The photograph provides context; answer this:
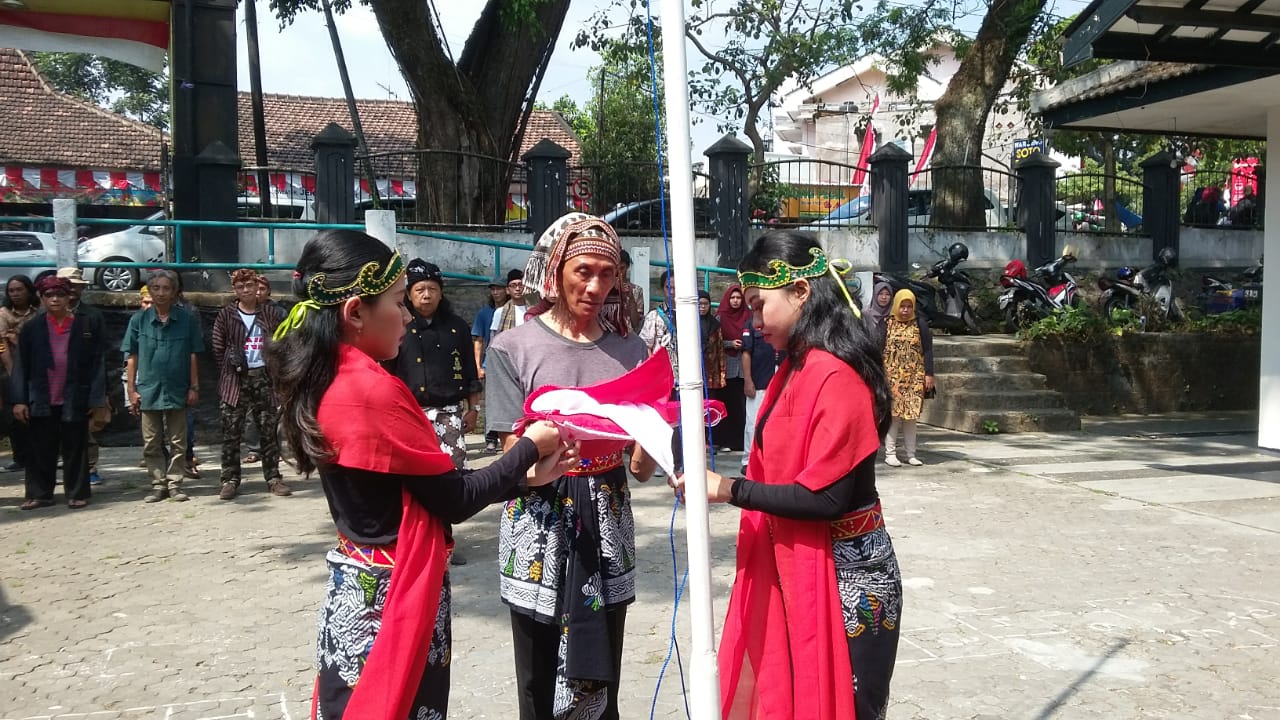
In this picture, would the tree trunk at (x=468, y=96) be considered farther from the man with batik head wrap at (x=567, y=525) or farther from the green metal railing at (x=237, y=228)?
the man with batik head wrap at (x=567, y=525)

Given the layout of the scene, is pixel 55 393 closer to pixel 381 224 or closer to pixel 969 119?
pixel 381 224

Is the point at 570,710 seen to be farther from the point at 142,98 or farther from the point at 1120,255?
the point at 142,98

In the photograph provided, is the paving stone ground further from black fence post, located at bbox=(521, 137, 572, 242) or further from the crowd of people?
black fence post, located at bbox=(521, 137, 572, 242)

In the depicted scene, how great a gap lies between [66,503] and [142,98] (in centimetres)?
4104

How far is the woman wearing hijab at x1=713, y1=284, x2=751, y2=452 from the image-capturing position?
32.2 ft

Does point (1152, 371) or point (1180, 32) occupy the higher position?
point (1180, 32)

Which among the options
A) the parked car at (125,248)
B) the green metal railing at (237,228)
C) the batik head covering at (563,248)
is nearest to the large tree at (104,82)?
the parked car at (125,248)

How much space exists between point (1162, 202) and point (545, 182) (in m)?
10.1

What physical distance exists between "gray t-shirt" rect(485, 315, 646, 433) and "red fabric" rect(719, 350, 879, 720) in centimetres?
58

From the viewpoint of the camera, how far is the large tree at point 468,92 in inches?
546

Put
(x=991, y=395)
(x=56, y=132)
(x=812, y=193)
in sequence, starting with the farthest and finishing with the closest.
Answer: (x=56, y=132), (x=812, y=193), (x=991, y=395)

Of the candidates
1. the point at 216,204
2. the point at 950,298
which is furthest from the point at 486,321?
the point at 950,298

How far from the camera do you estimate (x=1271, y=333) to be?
1030 centimetres

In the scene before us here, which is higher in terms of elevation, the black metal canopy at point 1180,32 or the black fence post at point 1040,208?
the black metal canopy at point 1180,32
